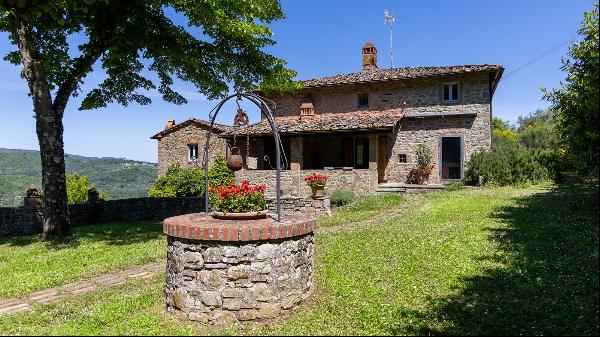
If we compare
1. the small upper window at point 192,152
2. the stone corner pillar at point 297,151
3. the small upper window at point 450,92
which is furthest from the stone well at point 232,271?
the small upper window at point 192,152

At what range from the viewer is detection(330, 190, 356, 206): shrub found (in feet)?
54.3

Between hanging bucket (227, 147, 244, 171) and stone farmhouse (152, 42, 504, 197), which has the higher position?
stone farmhouse (152, 42, 504, 197)

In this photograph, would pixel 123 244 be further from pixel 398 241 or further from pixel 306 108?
pixel 306 108

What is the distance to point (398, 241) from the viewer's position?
8.70 m

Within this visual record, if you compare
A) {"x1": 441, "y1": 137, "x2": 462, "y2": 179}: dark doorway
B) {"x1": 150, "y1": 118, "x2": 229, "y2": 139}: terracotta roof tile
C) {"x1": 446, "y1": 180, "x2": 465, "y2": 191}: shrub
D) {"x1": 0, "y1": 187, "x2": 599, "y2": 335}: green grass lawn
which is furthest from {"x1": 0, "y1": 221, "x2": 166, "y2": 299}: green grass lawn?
{"x1": 441, "y1": 137, "x2": 462, "y2": 179}: dark doorway

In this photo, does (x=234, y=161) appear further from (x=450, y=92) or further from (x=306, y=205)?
(x=450, y=92)

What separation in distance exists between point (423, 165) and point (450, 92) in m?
3.86

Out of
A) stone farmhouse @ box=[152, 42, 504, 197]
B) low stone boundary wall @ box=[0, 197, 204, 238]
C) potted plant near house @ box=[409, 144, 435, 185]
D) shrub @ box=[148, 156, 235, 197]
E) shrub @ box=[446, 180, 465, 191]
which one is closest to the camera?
low stone boundary wall @ box=[0, 197, 204, 238]

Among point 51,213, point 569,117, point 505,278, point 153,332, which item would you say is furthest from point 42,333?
point 569,117

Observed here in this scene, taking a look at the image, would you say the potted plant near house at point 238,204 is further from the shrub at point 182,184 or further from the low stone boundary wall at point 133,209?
the shrub at point 182,184

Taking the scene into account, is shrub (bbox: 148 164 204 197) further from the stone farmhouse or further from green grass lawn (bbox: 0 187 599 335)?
green grass lawn (bbox: 0 187 599 335)

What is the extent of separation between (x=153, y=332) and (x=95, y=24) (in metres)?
10.0

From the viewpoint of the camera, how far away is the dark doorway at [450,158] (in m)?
19.4

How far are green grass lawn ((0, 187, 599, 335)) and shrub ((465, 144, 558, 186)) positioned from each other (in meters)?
7.89
